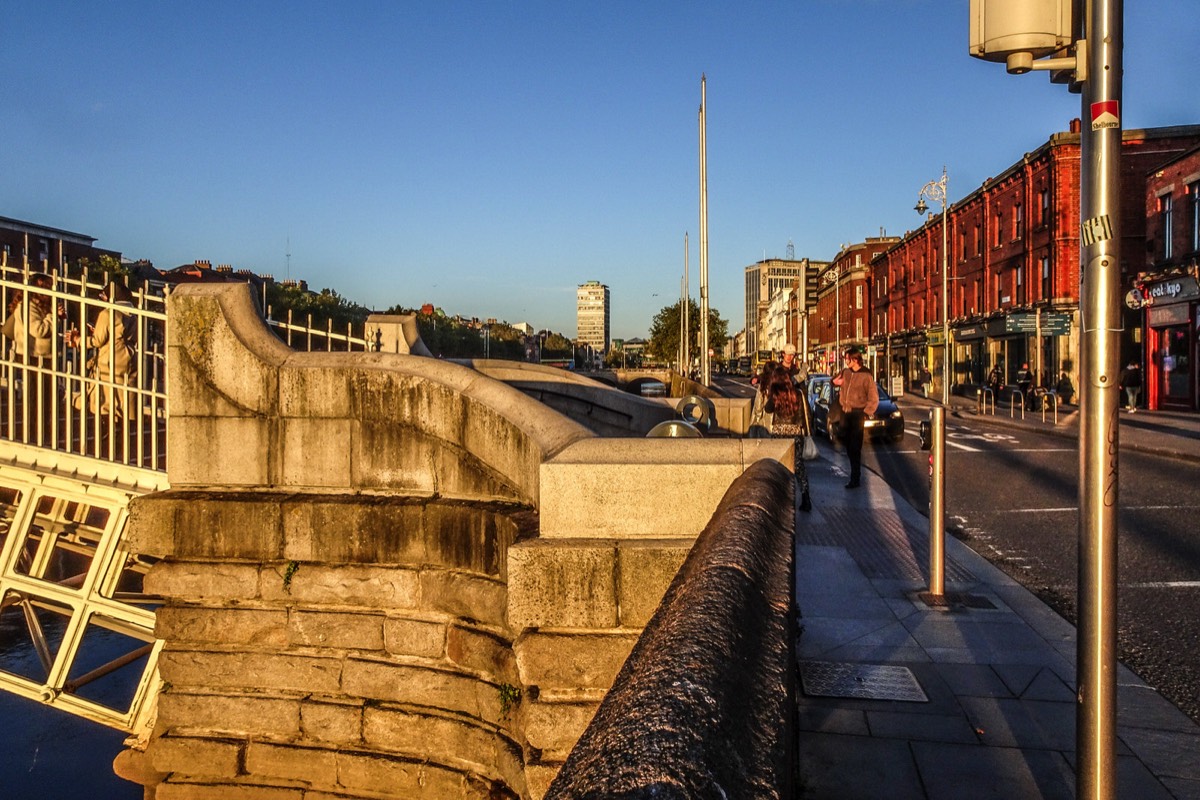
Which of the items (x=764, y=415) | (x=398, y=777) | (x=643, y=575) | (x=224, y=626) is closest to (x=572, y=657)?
(x=643, y=575)

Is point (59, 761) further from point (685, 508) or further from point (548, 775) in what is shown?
point (685, 508)

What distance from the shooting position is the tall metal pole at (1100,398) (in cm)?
244

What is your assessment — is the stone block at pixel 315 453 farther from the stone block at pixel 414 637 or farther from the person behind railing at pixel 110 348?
the person behind railing at pixel 110 348

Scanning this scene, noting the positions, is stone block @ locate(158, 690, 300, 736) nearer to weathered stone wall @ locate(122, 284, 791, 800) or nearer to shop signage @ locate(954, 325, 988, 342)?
weathered stone wall @ locate(122, 284, 791, 800)

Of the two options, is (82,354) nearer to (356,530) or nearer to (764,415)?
(356,530)

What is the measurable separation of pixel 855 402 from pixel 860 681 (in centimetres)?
755

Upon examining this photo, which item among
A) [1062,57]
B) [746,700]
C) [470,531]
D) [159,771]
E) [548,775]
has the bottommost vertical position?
[159,771]

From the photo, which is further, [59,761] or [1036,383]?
[1036,383]

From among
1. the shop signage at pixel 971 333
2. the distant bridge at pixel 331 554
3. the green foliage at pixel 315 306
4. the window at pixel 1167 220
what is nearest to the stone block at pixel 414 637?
the distant bridge at pixel 331 554

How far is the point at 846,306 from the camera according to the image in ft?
256

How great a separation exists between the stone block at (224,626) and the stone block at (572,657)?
2.18 m

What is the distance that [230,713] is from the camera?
5.68 meters

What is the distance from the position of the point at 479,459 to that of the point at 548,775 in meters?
1.99

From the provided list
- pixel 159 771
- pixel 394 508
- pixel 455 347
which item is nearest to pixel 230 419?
pixel 394 508
